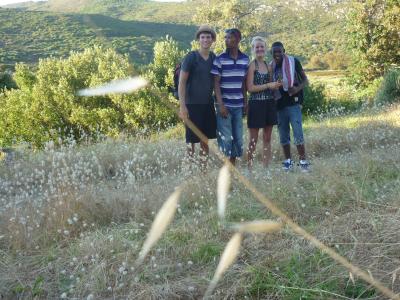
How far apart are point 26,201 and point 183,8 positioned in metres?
97.4

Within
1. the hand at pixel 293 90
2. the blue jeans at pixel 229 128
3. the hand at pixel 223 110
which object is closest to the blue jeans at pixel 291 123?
the hand at pixel 293 90

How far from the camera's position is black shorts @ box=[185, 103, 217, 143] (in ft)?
15.9

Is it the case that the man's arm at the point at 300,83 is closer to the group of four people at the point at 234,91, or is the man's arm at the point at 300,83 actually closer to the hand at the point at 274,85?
the group of four people at the point at 234,91

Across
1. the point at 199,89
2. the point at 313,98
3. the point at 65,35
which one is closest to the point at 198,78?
the point at 199,89

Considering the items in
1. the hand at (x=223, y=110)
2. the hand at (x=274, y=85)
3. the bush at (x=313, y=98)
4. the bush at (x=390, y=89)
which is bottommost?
the bush at (x=313, y=98)

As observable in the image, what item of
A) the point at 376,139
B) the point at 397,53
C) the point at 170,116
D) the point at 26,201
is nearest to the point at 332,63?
the point at 397,53

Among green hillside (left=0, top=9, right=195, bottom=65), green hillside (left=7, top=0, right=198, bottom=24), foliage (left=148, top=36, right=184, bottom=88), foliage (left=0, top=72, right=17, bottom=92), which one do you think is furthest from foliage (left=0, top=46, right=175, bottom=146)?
green hillside (left=7, top=0, right=198, bottom=24)

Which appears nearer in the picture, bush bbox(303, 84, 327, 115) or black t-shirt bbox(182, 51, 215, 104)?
black t-shirt bbox(182, 51, 215, 104)

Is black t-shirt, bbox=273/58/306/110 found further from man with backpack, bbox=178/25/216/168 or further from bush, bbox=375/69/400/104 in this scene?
bush, bbox=375/69/400/104

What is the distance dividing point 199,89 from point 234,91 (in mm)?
417

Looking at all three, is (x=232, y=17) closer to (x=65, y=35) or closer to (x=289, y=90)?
(x=65, y=35)

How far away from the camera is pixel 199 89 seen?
4.79 meters

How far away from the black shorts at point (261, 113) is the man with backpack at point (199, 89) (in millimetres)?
499

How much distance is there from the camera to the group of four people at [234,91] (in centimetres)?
475
